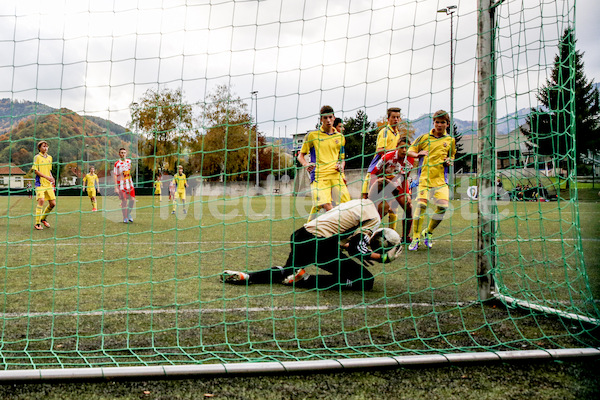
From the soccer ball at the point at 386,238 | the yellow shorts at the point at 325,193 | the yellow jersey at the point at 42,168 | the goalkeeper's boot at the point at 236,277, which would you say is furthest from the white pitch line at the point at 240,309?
the yellow jersey at the point at 42,168

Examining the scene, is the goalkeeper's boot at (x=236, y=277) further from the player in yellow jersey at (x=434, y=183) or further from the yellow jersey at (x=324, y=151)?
the player in yellow jersey at (x=434, y=183)

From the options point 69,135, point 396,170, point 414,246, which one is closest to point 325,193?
point 396,170

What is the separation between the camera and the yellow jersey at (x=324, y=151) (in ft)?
20.0

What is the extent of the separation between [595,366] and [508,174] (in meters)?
2.12

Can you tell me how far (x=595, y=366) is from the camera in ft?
8.35

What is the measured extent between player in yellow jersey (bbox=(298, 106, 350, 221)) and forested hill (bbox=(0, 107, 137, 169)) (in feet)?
8.74

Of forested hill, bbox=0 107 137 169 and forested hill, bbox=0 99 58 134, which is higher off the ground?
forested hill, bbox=0 99 58 134

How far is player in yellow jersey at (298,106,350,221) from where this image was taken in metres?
6.01

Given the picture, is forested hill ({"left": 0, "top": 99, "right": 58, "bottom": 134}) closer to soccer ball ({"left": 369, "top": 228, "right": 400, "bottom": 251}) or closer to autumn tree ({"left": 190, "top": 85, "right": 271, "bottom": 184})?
autumn tree ({"left": 190, "top": 85, "right": 271, "bottom": 184})

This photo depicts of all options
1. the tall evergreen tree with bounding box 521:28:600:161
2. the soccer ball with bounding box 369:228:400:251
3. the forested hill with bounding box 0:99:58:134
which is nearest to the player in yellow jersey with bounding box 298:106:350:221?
the soccer ball with bounding box 369:228:400:251

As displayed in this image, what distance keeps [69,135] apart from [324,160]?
3.66m

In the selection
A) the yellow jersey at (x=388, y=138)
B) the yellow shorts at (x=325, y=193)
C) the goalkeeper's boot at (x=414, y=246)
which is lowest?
the goalkeeper's boot at (x=414, y=246)

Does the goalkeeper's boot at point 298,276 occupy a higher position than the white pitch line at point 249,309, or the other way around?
the goalkeeper's boot at point 298,276

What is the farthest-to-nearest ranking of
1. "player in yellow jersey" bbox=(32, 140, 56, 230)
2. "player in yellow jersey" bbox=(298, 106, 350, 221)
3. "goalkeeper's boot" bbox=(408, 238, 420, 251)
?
1. "player in yellow jersey" bbox=(32, 140, 56, 230)
2. "goalkeeper's boot" bbox=(408, 238, 420, 251)
3. "player in yellow jersey" bbox=(298, 106, 350, 221)
